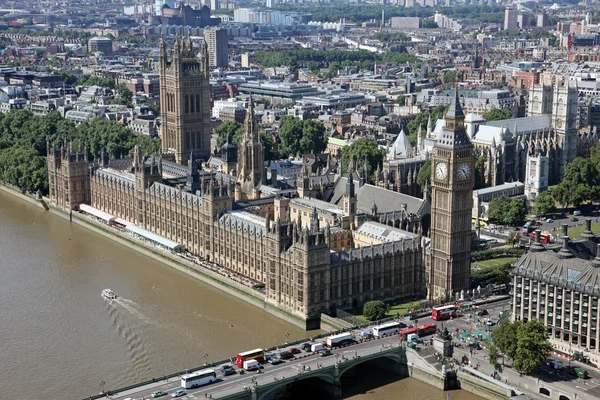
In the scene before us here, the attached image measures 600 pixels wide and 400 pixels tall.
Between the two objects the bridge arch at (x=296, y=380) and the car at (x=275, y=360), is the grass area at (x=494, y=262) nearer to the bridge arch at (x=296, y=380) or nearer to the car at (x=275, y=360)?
the bridge arch at (x=296, y=380)

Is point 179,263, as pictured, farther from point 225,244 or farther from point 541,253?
point 541,253

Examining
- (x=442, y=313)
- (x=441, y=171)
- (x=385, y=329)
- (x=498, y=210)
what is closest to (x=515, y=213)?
(x=498, y=210)

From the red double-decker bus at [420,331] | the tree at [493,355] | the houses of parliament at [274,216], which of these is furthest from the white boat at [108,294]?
the tree at [493,355]

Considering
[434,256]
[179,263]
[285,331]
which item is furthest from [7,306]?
[434,256]

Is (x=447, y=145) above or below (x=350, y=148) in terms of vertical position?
above

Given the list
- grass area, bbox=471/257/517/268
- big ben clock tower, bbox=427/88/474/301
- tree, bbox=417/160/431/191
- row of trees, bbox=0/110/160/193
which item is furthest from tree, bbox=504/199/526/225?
row of trees, bbox=0/110/160/193

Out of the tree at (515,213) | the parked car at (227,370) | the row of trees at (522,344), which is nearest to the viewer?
the row of trees at (522,344)
